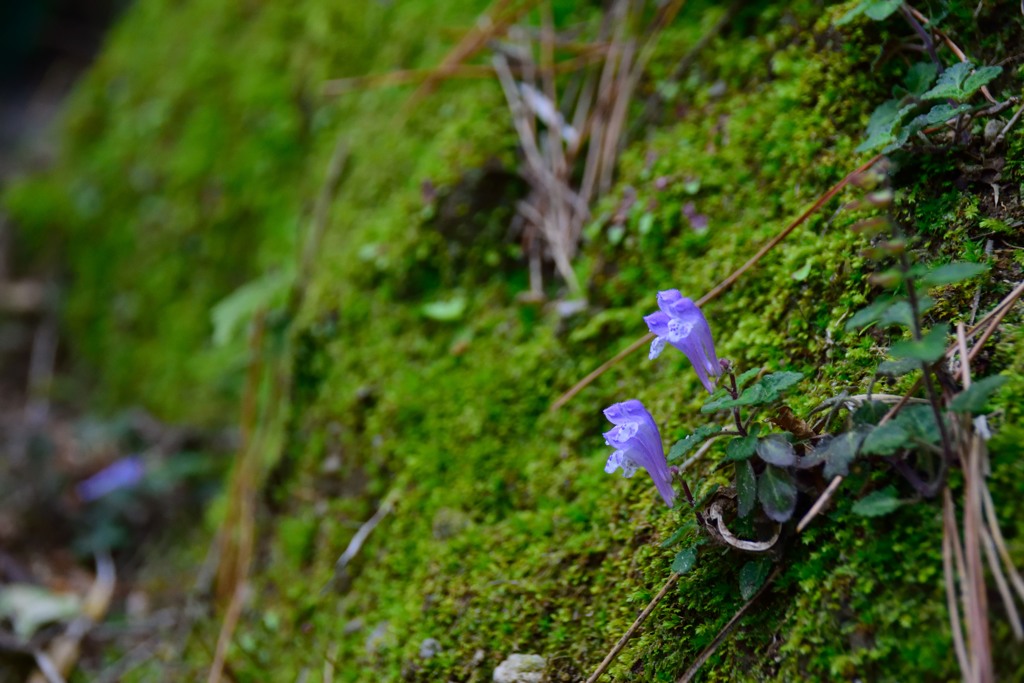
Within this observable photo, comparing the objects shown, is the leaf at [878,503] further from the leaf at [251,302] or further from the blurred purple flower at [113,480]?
the blurred purple flower at [113,480]

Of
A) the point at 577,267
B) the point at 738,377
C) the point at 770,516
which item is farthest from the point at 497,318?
the point at 770,516

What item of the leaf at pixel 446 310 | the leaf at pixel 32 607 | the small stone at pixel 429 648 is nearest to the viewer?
the small stone at pixel 429 648

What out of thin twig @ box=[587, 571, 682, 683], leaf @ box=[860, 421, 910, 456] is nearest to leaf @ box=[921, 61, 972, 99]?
leaf @ box=[860, 421, 910, 456]

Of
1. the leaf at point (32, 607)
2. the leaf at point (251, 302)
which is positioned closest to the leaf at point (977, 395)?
the leaf at point (251, 302)

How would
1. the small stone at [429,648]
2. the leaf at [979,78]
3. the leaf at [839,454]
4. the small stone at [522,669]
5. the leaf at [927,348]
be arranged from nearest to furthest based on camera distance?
the leaf at [927,348] < the leaf at [839,454] < the leaf at [979,78] < the small stone at [522,669] < the small stone at [429,648]

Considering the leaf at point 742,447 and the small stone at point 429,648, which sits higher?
the leaf at point 742,447

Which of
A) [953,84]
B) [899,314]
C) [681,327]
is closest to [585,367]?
[681,327]
